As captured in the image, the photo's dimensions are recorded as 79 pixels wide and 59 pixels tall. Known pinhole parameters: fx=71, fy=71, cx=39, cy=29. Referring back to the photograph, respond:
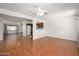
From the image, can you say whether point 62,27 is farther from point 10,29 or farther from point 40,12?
point 10,29

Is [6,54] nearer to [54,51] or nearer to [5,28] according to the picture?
[5,28]

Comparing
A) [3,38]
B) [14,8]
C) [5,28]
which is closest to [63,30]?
[14,8]

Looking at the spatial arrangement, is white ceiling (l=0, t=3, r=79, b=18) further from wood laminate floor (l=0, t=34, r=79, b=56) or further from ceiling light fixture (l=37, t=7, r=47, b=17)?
wood laminate floor (l=0, t=34, r=79, b=56)

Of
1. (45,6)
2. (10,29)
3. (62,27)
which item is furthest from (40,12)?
(10,29)

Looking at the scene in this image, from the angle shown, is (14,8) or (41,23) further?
(41,23)

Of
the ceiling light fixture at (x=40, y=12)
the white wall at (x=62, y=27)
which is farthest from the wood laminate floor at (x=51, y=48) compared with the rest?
the ceiling light fixture at (x=40, y=12)

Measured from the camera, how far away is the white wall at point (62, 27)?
4.97 ft

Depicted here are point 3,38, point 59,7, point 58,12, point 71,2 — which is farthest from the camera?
point 3,38

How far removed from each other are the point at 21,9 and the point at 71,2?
3.59 feet

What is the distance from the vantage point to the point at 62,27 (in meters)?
1.64

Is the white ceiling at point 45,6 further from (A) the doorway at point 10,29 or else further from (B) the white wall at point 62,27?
(A) the doorway at point 10,29

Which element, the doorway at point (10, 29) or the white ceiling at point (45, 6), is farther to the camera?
the doorway at point (10, 29)

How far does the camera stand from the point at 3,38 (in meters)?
1.81

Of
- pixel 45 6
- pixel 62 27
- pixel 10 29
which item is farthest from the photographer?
pixel 10 29
